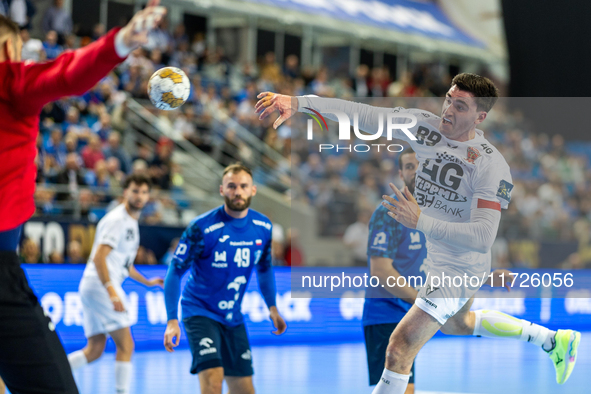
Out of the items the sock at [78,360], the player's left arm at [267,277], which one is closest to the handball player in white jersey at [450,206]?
the player's left arm at [267,277]

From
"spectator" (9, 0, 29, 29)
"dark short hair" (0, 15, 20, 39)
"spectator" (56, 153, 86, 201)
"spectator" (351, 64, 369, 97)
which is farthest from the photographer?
"spectator" (351, 64, 369, 97)

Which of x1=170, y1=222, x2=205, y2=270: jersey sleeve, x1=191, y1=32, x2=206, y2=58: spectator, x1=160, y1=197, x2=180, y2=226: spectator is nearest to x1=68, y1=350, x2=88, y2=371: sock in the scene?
x1=170, y1=222, x2=205, y2=270: jersey sleeve

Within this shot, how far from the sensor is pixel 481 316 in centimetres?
501

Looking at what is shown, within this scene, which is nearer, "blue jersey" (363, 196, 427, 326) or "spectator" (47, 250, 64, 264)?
"blue jersey" (363, 196, 427, 326)

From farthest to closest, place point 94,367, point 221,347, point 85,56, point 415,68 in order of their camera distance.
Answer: point 415,68, point 94,367, point 221,347, point 85,56

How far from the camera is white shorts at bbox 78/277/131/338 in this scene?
23.4 ft

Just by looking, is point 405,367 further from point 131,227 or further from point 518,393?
point 131,227

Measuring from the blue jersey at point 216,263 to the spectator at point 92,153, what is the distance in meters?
7.56

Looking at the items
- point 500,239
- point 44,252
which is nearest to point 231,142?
point 44,252

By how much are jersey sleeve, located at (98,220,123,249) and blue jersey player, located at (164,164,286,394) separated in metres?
1.86

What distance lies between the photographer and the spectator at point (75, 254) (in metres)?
10.7

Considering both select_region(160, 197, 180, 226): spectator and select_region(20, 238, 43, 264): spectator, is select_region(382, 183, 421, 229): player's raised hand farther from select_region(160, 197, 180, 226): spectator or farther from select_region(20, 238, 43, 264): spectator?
select_region(160, 197, 180, 226): spectator

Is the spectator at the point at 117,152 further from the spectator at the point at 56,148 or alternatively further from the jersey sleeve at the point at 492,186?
the jersey sleeve at the point at 492,186

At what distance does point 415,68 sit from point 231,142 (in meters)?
12.5
